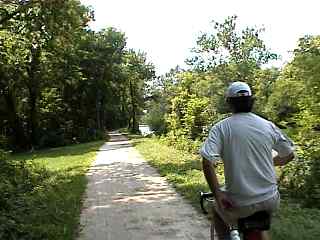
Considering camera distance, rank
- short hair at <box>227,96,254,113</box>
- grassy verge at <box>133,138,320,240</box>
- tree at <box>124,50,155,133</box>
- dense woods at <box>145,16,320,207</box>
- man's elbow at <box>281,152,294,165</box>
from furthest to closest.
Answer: tree at <box>124,50,155,133</box>, dense woods at <box>145,16,320,207</box>, grassy verge at <box>133,138,320,240</box>, man's elbow at <box>281,152,294,165</box>, short hair at <box>227,96,254,113</box>

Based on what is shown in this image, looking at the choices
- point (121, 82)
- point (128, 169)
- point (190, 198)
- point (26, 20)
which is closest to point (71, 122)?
point (121, 82)

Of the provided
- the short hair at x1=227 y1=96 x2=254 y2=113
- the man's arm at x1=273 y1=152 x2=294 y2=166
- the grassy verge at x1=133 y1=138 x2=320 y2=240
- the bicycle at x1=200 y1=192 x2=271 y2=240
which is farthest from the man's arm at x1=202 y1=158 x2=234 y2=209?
the grassy verge at x1=133 y1=138 x2=320 y2=240

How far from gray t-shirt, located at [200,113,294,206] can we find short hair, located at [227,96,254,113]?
8 centimetres

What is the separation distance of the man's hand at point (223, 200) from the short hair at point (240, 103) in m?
0.65

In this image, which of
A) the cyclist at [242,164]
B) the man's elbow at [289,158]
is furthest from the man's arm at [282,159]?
the cyclist at [242,164]

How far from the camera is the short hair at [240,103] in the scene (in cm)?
396

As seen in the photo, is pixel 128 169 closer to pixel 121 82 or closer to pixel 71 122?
pixel 71 122

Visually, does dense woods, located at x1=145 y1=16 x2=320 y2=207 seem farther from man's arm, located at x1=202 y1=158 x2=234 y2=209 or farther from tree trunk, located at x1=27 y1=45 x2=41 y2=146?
tree trunk, located at x1=27 y1=45 x2=41 y2=146

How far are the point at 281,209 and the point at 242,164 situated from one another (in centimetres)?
586

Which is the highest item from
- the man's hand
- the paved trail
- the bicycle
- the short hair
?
the short hair

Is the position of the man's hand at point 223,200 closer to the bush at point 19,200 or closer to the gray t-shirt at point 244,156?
the gray t-shirt at point 244,156

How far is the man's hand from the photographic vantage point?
12.6 feet

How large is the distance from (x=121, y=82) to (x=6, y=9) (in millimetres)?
37005

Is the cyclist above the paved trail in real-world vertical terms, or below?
above
